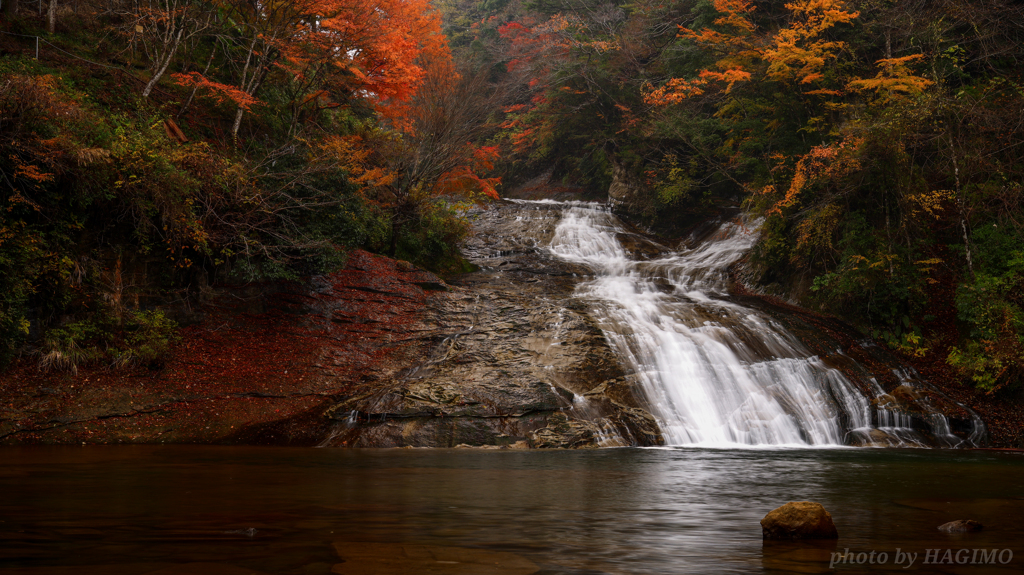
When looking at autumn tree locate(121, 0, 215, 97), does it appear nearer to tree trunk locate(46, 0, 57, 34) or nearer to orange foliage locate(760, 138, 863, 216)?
tree trunk locate(46, 0, 57, 34)

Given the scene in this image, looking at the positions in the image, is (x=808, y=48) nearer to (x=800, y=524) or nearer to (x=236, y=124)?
(x=236, y=124)

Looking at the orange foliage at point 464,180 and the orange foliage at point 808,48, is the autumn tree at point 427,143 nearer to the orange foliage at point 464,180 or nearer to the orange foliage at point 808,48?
the orange foliage at point 464,180

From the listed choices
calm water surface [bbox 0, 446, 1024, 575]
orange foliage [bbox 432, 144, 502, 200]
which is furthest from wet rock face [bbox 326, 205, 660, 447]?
orange foliage [bbox 432, 144, 502, 200]

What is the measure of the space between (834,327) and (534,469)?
11714 mm

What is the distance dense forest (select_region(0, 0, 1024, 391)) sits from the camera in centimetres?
1064

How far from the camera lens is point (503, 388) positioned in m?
11.5

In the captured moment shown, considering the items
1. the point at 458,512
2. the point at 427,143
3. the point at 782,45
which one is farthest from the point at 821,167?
the point at 458,512

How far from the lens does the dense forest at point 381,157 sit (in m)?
10.6

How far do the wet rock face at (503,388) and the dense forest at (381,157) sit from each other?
374 centimetres

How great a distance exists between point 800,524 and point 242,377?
1030 cm

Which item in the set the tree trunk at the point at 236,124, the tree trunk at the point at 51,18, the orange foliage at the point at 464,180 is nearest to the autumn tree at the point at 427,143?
the orange foliage at the point at 464,180

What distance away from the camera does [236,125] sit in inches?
578

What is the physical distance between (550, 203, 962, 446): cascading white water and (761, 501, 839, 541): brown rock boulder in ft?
23.5

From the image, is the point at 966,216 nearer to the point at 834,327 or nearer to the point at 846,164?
the point at 846,164
